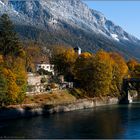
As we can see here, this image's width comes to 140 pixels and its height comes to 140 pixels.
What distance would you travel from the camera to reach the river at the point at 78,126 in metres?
80.2

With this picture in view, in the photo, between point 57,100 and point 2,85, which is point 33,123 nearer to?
point 2,85

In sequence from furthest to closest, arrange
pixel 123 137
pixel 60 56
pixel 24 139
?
pixel 60 56
pixel 123 137
pixel 24 139

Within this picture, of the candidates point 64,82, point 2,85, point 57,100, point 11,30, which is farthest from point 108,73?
point 2,85

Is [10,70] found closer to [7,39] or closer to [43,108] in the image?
[43,108]

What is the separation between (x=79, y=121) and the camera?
96750 mm

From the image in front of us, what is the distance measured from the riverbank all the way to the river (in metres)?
3.23

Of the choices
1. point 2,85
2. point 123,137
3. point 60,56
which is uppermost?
point 60,56

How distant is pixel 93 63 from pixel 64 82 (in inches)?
459

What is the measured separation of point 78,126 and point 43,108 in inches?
910

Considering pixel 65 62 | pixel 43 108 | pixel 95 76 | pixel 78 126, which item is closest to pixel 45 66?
pixel 65 62

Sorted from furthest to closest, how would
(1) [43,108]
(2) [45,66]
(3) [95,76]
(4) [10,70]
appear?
1. (2) [45,66]
2. (3) [95,76]
3. (4) [10,70]
4. (1) [43,108]

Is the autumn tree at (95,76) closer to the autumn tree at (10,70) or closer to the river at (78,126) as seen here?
the autumn tree at (10,70)

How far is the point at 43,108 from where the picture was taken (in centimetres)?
11119

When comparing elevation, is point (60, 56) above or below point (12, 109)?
above
